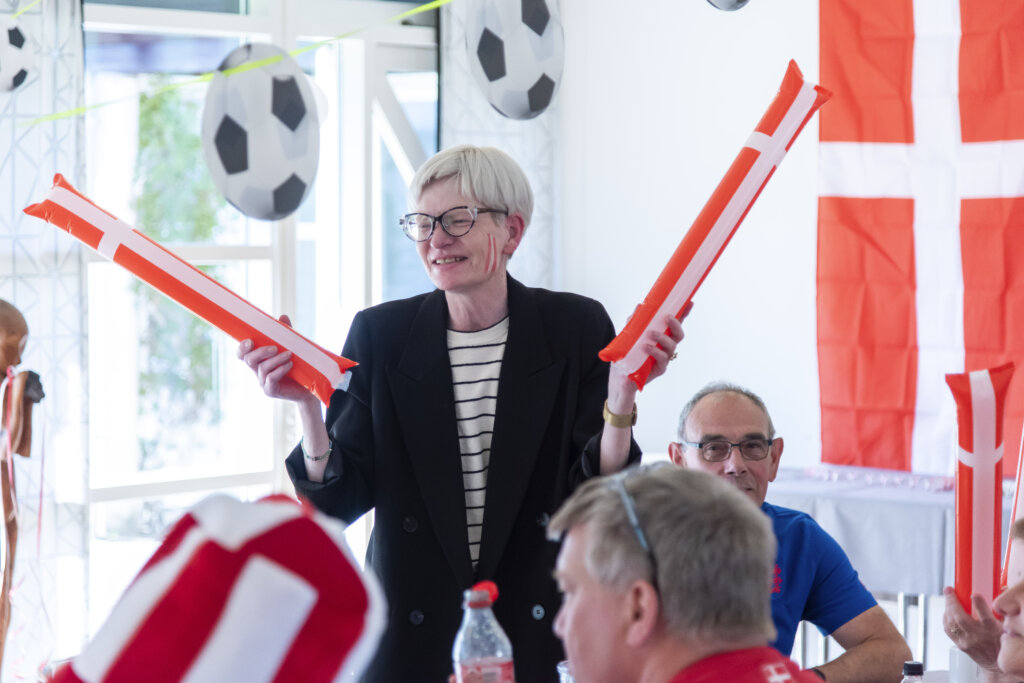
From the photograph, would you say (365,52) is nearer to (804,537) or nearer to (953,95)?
(953,95)

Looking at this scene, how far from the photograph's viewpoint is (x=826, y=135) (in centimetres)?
358

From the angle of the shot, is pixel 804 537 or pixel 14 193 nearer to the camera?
pixel 804 537

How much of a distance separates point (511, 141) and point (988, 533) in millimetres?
2967

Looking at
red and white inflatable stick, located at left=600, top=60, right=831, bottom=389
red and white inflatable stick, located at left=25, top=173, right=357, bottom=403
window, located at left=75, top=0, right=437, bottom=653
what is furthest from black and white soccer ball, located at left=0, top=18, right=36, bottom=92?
red and white inflatable stick, located at left=600, top=60, right=831, bottom=389

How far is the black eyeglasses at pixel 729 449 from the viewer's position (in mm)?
2010

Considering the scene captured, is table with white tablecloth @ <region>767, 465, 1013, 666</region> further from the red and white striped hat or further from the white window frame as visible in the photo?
the red and white striped hat

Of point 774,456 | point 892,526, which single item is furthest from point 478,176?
point 892,526

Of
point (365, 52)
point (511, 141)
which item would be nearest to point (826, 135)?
point (511, 141)

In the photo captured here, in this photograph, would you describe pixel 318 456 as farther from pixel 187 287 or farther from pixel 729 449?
pixel 729 449

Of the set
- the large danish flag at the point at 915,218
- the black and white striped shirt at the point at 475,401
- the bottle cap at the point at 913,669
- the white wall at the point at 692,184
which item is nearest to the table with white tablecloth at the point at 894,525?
the large danish flag at the point at 915,218

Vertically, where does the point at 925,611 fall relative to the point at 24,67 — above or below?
below

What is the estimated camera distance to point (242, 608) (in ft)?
2.12

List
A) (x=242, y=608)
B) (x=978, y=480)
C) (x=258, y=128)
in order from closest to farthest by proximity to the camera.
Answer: (x=242, y=608), (x=258, y=128), (x=978, y=480)

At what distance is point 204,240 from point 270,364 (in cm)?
239
